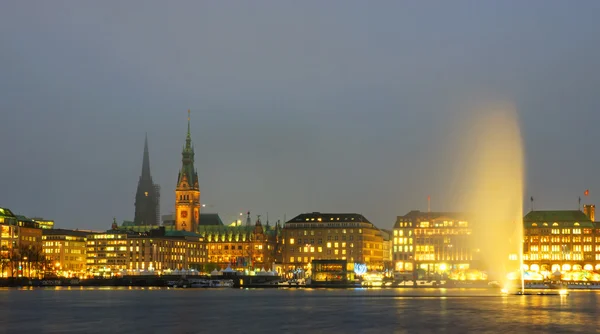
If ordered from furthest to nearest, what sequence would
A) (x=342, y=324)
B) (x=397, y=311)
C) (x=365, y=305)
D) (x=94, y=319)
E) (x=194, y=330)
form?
(x=365, y=305), (x=397, y=311), (x=94, y=319), (x=342, y=324), (x=194, y=330)

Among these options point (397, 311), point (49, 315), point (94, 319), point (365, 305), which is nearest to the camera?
point (94, 319)

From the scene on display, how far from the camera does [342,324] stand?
97312mm

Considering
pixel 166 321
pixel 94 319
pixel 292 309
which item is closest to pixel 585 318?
pixel 292 309

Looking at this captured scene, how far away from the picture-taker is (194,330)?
88.9 metres

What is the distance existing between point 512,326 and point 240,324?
1075 inches

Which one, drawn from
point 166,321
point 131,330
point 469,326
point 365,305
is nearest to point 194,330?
point 131,330

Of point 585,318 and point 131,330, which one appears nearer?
point 131,330

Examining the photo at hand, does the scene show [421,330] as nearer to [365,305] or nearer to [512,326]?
[512,326]

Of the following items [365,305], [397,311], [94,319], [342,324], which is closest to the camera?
[342,324]

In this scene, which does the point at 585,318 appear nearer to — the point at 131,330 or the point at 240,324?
the point at 240,324

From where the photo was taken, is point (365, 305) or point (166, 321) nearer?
point (166, 321)

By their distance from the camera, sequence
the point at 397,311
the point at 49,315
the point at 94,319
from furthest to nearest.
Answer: the point at 397,311, the point at 49,315, the point at 94,319

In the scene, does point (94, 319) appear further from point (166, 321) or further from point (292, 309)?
point (292, 309)

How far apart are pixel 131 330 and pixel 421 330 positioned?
27423 mm
